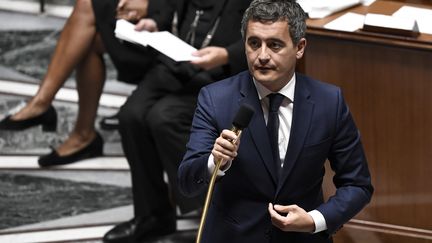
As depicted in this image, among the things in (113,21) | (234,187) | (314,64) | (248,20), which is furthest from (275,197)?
(113,21)

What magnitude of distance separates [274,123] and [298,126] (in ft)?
0.15

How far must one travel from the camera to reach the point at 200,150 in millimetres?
1898

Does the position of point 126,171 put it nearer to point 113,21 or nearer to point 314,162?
point 113,21

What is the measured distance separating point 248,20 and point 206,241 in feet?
1.44

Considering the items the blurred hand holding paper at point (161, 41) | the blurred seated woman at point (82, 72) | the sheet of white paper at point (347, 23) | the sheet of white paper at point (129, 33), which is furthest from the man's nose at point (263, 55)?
the blurred seated woman at point (82, 72)

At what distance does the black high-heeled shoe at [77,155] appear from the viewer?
3504mm

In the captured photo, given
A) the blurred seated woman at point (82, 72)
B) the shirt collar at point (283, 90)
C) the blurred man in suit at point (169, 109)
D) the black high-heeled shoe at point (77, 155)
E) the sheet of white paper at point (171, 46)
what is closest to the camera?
the shirt collar at point (283, 90)

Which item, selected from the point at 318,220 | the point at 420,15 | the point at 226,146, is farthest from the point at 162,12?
the point at 226,146

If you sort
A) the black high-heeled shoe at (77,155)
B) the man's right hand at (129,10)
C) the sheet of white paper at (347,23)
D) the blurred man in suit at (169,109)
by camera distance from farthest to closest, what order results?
1. the black high-heeled shoe at (77,155)
2. the man's right hand at (129,10)
3. the blurred man in suit at (169,109)
4. the sheet of white paper at (347,23)

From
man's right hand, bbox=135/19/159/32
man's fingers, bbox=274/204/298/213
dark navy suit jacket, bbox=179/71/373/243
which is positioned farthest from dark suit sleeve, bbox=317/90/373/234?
man's right hand, bbox=135/19/159/32

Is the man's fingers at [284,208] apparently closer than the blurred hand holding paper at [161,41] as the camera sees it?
Yes

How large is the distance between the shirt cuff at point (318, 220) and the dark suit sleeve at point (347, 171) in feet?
0.07

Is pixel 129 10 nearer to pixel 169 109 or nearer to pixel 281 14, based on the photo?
pixel 169 109

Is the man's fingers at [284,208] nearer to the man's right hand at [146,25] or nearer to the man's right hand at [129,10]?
the man's right hand at [146,25]
